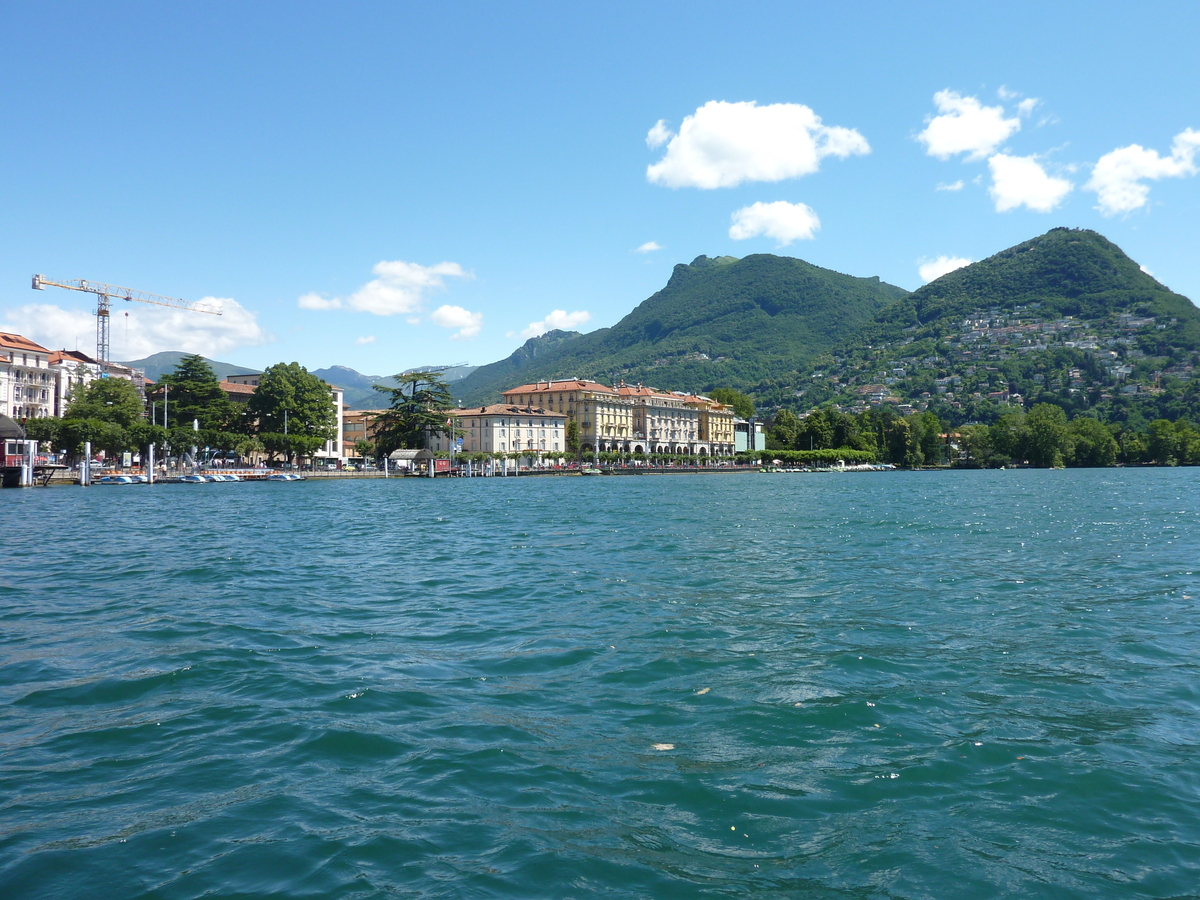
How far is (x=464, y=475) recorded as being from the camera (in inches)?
4259

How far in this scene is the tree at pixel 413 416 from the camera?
10538cm

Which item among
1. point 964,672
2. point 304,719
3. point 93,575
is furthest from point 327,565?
point 964,672

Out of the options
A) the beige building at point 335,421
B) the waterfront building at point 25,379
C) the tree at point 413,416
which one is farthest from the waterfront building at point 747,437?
the waterfront building at point 25,379

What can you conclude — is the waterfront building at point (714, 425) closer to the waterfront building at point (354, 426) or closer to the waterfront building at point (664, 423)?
the waterfront building at point (664, 423)

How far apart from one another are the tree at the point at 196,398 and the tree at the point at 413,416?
785 inches

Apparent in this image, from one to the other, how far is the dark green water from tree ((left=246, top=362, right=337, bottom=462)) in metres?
79.0

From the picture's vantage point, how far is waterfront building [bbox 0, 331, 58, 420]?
293 ft

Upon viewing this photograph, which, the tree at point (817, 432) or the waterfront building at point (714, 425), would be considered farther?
the waterfront building at point (714, 425)

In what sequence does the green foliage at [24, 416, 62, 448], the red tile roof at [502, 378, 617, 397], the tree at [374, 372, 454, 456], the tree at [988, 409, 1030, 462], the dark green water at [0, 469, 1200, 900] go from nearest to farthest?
the dark green water at [0, 469, 1200, 900] < the green foliage at [24, 416, 62, 448] < the tree at [374, 372, 454, 456] < the tree at [988, 409, 1030, 462] < the red tile roof at [502, 378, 617, 397]

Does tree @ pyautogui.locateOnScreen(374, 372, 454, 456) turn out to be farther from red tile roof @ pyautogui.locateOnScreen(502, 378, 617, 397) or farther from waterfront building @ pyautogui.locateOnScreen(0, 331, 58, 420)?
waterfront building @ pyautogui.locateOnScreen(0, 331, 58, 420)

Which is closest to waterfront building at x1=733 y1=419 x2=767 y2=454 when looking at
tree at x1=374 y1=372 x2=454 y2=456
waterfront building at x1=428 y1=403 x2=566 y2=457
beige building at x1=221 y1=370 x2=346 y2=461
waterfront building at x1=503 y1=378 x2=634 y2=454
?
waterfront building at x1=503 y1=378 x2=634 y2=454

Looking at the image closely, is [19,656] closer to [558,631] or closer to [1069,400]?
[558,631]

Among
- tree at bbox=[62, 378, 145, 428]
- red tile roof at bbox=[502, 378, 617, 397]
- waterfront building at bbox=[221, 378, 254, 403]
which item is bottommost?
tree at bbox=[62, 378, 145, 428]

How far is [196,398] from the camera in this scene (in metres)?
92.1
